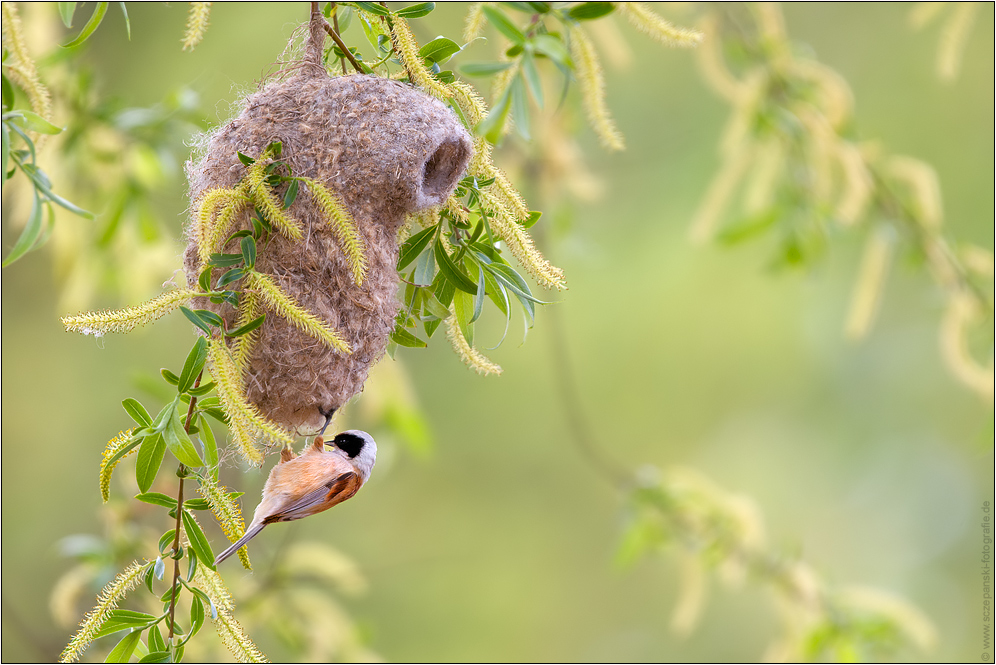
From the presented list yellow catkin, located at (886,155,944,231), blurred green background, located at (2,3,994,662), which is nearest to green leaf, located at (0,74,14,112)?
yellow catkin, located at (886,155,944,231)

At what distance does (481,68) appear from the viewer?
0.80 metres

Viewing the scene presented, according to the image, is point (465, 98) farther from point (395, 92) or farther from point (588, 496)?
point (588, 496)

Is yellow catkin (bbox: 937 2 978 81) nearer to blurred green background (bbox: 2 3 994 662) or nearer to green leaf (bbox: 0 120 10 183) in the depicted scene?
green leaf (bbox: 0 120 10 183)

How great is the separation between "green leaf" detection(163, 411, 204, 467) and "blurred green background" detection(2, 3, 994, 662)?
11.3 feet

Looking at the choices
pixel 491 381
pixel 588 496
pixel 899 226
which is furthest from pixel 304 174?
pixel 588 496

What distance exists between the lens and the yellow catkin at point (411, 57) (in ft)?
3.22

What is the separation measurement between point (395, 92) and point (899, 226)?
5.79 ft

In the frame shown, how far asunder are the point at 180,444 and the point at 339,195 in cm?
36

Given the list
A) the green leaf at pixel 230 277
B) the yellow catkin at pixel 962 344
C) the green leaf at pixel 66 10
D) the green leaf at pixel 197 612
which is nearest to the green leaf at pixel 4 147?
the green leaf at pixel 66 10

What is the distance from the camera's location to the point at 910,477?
17.7ft

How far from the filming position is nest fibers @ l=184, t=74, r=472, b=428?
1.06 metres

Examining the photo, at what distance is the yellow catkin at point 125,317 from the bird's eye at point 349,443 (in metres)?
0.40

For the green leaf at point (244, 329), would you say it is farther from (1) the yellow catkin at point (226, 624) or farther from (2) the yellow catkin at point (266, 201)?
(1) the yellow catkin at point (226, 624)

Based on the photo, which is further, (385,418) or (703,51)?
(385,418)
